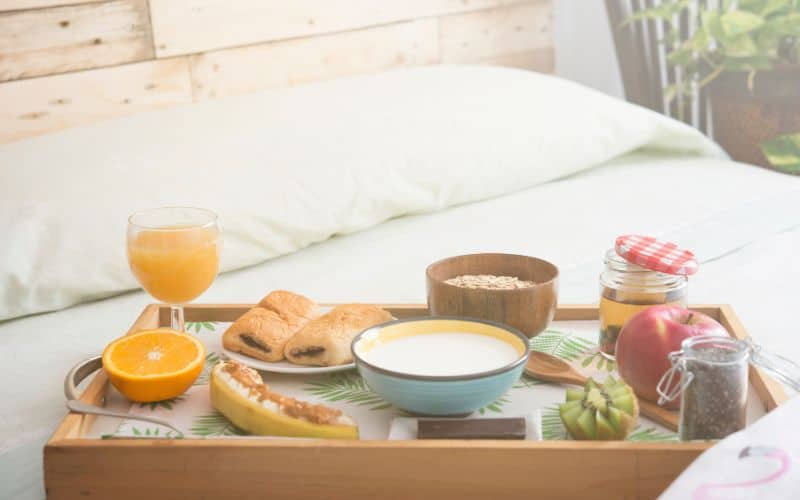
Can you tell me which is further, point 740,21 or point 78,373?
point 740,21

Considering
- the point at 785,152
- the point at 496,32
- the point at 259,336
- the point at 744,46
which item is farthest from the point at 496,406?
the point at 496,32

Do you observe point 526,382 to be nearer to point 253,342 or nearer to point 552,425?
point 552,425

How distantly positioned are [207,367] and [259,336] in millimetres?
74

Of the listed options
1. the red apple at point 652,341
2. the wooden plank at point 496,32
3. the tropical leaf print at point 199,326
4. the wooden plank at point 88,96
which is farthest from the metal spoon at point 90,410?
the wooden plank at point 496,32

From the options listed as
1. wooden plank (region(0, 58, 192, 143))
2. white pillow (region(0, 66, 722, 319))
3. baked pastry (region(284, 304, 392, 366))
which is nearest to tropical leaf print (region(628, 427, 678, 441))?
baked pastry (region(284, 304, 392, 366))

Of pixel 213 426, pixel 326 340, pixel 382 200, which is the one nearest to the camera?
pixel 213 426

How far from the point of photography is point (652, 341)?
1037 millimetres

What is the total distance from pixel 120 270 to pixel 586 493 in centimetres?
84

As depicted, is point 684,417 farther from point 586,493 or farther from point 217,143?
point 217,143

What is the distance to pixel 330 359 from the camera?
1127mm

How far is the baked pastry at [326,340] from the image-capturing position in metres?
1.13

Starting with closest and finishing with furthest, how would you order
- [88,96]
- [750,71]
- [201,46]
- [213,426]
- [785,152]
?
[213,426], [88,96], [201,46], [785,152], [750,71]

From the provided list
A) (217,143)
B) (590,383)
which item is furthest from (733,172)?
(590,383)

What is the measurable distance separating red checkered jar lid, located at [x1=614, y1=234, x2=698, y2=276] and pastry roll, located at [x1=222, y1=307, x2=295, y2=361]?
381 mm
